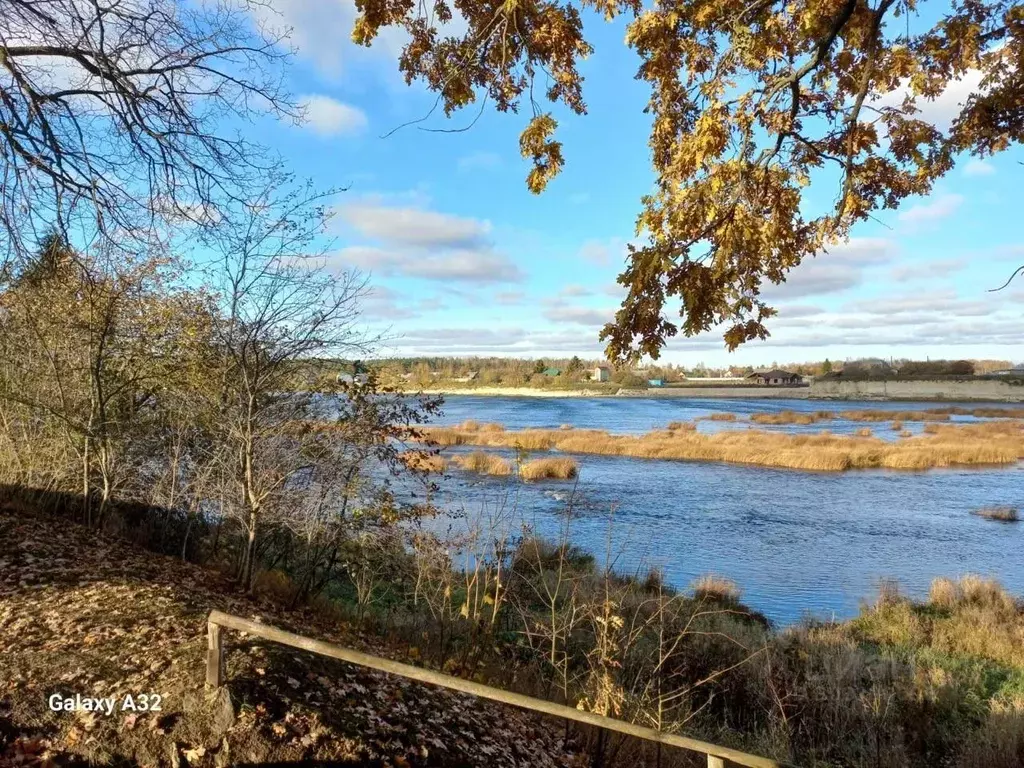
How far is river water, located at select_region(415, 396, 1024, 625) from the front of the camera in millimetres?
14145

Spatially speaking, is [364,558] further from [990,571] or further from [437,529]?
[990,571]

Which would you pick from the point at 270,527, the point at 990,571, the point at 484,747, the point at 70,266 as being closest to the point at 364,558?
the point at 270,527

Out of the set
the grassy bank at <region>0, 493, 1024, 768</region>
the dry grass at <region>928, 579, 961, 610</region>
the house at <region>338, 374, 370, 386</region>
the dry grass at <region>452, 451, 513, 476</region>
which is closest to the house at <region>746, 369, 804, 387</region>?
the dry grass at <region>452, 451, 513, 476</region>

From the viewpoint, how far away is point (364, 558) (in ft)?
27.0

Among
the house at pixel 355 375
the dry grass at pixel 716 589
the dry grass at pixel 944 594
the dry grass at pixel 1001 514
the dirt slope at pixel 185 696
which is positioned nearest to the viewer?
the dirt slope at pixel 185 696

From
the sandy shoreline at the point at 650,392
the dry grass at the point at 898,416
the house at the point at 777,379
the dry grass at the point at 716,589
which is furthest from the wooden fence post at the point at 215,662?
the house at the point at 777,379

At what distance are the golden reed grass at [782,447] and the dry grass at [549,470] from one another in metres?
3.34

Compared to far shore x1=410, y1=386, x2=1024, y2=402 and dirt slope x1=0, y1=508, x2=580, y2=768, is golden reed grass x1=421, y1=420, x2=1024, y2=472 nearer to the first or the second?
dirt slope x1=0, y1=508, x2=580, y2=768

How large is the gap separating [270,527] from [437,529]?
4.16 metres

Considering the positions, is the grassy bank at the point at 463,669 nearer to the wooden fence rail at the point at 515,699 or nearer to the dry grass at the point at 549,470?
the wooden fence rail at the point at 515,699

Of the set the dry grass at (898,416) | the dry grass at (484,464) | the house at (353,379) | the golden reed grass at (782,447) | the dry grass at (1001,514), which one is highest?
the house at (353,379)

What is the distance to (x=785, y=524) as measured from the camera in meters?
19.3

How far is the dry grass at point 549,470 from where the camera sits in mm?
25797

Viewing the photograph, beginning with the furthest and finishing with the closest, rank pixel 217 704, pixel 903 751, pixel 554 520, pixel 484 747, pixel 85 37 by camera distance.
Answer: pixel 554 520 < pixel 903 751 < pixel 85 37 < pixel 484 747 < pixel 217 704
